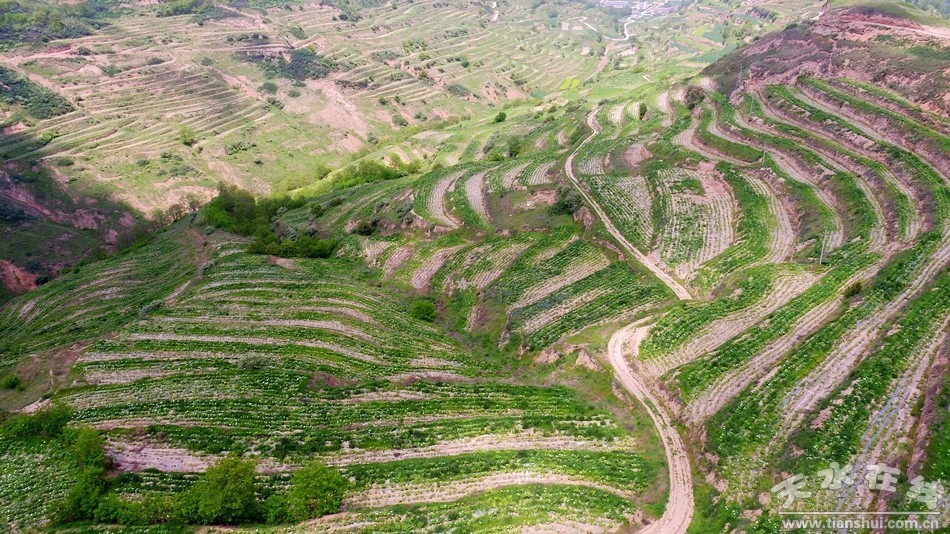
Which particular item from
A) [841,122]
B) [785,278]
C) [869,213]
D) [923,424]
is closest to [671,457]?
[923,424]

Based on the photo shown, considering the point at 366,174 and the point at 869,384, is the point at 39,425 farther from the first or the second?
the point at 366,174

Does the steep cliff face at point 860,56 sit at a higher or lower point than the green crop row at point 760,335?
higher

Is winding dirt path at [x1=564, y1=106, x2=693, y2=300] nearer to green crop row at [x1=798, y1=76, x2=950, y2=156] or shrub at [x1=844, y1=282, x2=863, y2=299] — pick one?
shrub at [x1=844, y1=282, x2=863, y2=299]

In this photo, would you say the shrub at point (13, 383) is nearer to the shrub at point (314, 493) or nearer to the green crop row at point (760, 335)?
the shrub at point (314, 493)

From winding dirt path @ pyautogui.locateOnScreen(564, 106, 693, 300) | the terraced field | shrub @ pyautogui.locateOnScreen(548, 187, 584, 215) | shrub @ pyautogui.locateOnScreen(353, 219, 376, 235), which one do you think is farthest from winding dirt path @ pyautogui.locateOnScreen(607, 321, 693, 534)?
shrub @ pyautogui.locateOnScreen(353, 219, 376, 235)

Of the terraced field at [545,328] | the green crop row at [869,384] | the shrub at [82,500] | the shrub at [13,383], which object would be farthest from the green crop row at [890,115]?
the shrub at [13,383]

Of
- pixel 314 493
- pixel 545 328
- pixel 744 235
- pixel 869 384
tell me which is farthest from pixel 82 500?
pixel 744 235
